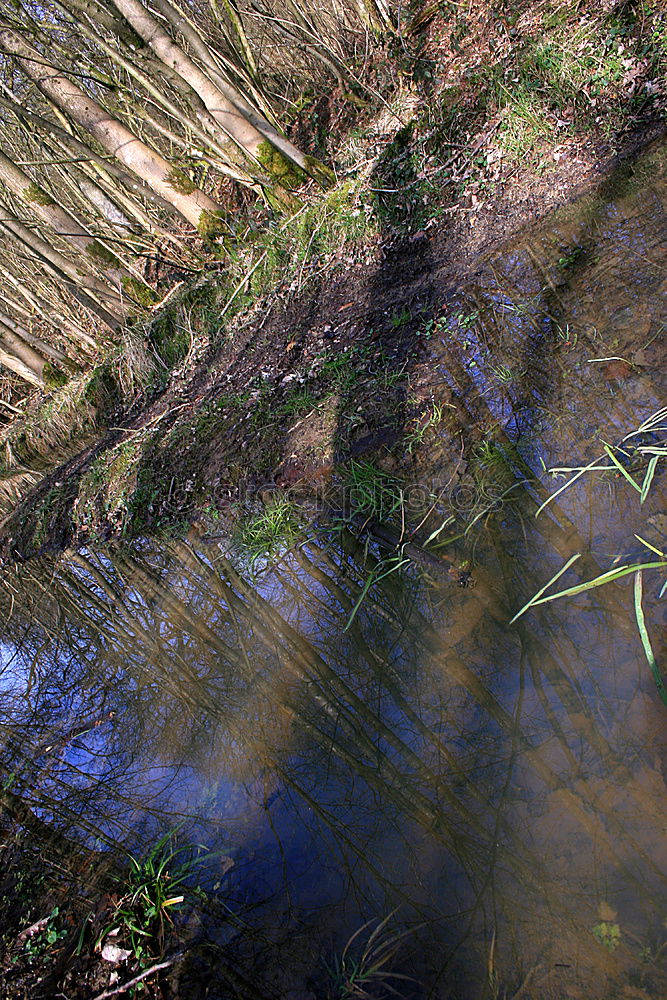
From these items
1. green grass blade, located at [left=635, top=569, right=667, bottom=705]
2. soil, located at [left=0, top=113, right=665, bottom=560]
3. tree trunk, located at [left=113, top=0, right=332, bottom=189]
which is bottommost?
green grass blade, located at [left=635, top=569, right=667, bottom=705]

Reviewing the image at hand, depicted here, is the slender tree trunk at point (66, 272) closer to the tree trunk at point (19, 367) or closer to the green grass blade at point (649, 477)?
the tree trunk at point (19, 367)

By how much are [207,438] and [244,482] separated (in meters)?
1.08

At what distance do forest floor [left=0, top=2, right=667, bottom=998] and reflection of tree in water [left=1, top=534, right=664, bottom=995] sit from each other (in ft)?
2.93

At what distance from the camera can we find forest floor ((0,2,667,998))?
3.95 m

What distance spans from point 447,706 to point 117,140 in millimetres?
7807

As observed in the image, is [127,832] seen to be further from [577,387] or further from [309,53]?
[309,53]

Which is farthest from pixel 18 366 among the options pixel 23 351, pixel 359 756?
pixel 359 756

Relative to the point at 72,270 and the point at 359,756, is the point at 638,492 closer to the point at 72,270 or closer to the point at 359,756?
the point at 359,756

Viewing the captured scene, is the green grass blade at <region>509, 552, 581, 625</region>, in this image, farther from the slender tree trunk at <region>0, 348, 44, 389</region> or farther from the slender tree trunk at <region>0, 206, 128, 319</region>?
the slender tree trunk at <region>0, 348, 44, 389</region>

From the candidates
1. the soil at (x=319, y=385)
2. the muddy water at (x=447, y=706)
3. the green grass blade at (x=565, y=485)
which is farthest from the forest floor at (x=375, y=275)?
the green grass blade at (x=565, y=485)

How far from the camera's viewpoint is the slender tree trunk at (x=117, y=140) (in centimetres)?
657

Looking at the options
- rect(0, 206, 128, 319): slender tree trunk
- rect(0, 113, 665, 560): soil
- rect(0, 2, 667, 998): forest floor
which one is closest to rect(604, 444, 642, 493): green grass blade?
rect(0, 2, 667, 998): forest floor

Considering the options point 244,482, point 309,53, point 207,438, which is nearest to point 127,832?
point 244,482

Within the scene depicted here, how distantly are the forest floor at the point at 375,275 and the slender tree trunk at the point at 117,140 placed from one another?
758 millimetres
